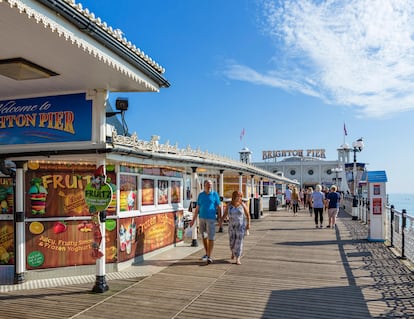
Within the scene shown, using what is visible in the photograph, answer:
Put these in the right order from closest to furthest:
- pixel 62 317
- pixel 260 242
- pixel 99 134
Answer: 1. pixel 62 317
2. pixel 99 134
3. pixel 260 242

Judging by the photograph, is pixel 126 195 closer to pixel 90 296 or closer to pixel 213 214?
pixel 213 214

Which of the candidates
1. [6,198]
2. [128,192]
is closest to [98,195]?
[128,192]

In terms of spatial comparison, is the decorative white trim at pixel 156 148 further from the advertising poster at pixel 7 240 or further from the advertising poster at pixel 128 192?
the advertising poster at pixel 7 240

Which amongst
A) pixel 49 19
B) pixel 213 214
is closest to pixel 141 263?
pixel 213 214

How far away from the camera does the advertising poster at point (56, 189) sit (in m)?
6.70

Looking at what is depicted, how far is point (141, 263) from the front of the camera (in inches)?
311

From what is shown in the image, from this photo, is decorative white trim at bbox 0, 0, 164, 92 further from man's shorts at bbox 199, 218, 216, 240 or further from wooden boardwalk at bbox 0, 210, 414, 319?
wooden boardwalk at bbox 0, 210, 414, 319

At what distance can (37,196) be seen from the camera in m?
6.70

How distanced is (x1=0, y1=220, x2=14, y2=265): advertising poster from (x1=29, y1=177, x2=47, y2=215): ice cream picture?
672 millimetres

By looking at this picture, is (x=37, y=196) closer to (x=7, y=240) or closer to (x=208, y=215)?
(x=7, y=240)

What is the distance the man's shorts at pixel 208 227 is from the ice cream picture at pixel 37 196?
10.3 ft

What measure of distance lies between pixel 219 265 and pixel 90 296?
2.76 m

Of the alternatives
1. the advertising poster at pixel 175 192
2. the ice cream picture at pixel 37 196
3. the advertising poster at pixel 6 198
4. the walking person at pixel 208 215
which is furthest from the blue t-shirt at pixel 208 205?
the advertising poster at pixel 6 198

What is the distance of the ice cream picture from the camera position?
6684mm
